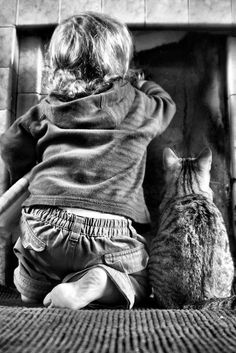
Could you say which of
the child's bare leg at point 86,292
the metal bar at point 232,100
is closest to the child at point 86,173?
the child's bare leg at point 86,292

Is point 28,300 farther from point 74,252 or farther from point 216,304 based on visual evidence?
point 216,304

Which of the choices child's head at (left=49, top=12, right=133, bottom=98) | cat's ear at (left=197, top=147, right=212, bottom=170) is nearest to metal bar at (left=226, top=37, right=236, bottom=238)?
cat's ear at (left=197, top=147, right=212, bottom=170)

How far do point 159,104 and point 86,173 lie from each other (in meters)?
0.41

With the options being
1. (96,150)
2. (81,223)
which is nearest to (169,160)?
(96,150)

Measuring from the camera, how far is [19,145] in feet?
→ 4.90

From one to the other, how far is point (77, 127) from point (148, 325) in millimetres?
684

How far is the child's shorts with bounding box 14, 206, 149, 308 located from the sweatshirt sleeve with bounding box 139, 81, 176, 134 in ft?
1.31

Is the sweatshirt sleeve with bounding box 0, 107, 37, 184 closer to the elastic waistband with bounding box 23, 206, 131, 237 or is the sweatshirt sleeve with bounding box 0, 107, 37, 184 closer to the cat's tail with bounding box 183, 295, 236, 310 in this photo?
the elastic waistband with bounding box 23, 206, 131, 237

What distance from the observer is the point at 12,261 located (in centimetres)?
158

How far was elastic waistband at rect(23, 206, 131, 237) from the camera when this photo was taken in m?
1.22

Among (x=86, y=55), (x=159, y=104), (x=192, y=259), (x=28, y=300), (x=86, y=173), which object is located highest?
(x=86, y=55)

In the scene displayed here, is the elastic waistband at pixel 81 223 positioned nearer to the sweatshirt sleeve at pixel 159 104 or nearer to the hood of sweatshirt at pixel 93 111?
the hood of sweatshirt at pixel 93 111

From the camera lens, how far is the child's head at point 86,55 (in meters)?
1.37

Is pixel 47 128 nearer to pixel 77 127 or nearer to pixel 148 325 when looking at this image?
pixel 77 127
